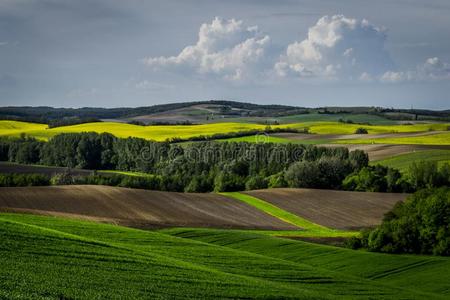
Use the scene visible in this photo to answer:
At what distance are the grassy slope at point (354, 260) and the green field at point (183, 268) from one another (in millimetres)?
66

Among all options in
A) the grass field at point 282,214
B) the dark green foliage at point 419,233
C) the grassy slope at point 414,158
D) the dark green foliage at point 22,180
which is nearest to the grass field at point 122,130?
the grassy slope at point 414,158

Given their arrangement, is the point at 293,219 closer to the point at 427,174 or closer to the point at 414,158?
the point at 427,174

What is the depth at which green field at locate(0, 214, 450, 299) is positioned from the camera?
21938mm

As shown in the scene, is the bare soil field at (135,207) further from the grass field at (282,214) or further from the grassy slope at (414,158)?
the grassy slope at (414,158)

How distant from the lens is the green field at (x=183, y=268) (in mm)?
21938

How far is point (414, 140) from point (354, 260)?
261ft

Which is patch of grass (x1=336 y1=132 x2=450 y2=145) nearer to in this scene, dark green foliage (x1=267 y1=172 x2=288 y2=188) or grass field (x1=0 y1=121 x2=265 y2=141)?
dark green foliage (x1=267 y1=172 x2=288 y2=188)

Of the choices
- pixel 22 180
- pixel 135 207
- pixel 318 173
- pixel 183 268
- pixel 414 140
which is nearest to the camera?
pixel 183 268

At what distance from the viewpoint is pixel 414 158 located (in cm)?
9638

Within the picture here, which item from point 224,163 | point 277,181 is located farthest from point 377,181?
point 224,163

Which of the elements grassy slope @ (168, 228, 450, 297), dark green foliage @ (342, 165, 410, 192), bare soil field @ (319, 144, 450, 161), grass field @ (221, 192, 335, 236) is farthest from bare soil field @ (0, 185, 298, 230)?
bare soil field @ (319, 144, 450, 161)

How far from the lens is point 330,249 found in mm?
49781

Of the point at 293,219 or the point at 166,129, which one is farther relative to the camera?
the point at 166,129

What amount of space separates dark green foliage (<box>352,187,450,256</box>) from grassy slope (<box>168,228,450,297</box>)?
2.66m
